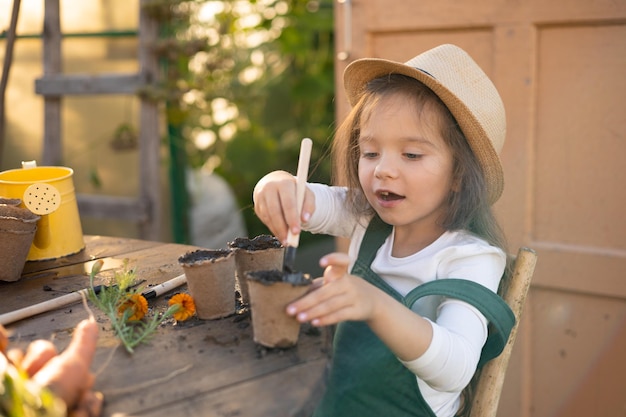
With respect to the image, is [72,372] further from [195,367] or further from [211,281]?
[211,281]

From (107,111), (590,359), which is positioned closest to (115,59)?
(107,111)

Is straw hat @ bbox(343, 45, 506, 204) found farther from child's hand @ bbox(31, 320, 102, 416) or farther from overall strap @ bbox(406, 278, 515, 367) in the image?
child's hand @ bbox(31, 320, 102, 416)

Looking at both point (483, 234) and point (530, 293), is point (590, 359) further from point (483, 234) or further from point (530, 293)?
point (483, 234)

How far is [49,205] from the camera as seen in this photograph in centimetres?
188

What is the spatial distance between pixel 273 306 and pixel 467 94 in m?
0.68

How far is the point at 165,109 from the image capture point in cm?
397

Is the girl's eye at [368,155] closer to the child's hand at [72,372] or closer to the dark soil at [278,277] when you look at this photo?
the dark soil at [278,277]

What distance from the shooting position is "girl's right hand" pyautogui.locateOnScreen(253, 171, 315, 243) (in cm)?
154

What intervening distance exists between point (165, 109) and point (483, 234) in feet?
8.70

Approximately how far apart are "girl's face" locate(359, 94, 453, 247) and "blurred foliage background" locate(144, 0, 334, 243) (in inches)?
92.0

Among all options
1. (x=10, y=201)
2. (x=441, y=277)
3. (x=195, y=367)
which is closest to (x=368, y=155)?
(x=441, y=277)

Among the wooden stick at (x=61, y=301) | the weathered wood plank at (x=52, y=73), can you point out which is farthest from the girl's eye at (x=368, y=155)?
the weathered wood plank at (x=52, y=73)

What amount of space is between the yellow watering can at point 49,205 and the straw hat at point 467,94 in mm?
859

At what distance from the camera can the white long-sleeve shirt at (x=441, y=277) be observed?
1.32 m
